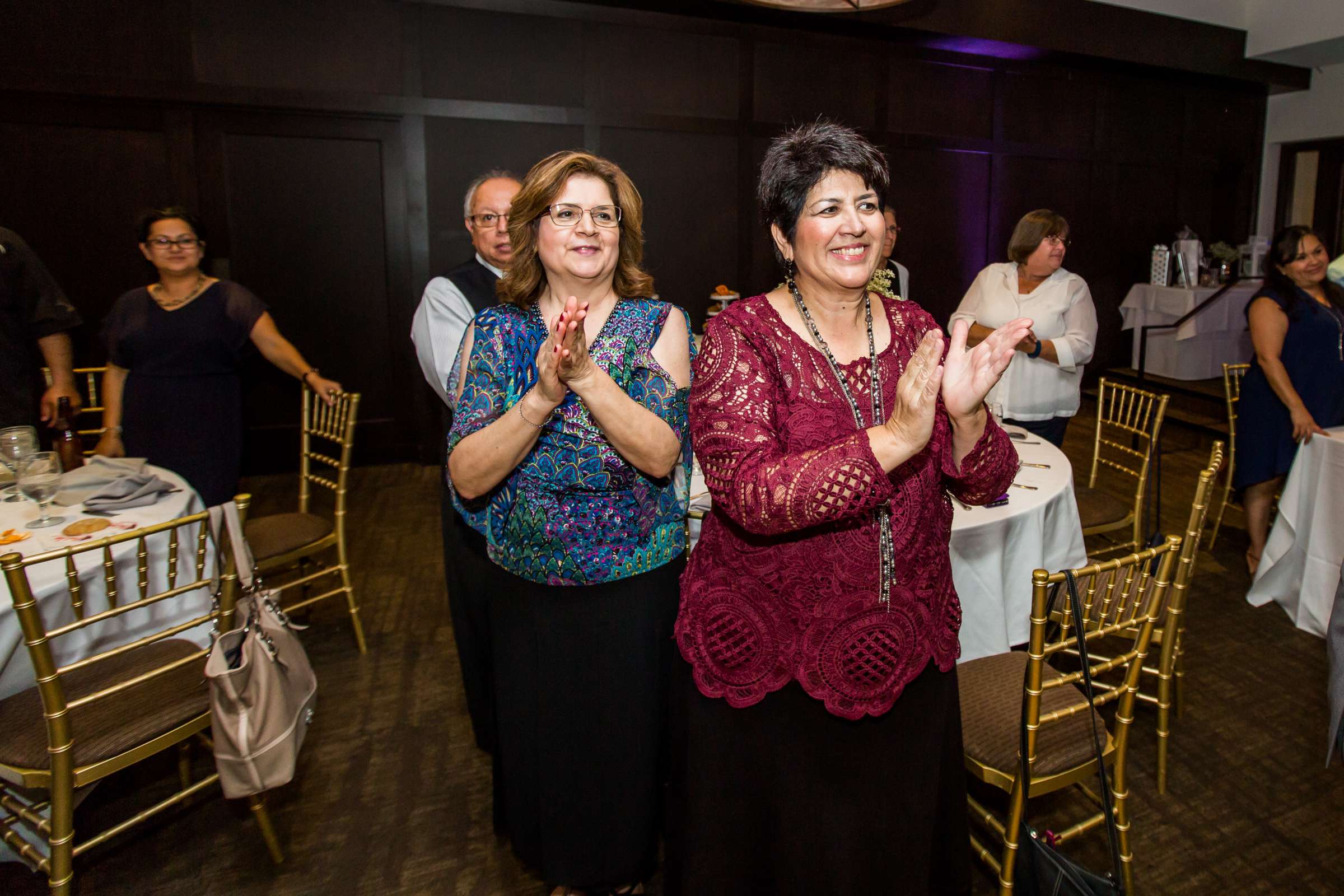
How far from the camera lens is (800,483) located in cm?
117

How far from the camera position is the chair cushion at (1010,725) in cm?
175

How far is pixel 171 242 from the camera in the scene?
302 centimetres

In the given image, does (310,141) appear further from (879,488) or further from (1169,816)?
(1169,816)

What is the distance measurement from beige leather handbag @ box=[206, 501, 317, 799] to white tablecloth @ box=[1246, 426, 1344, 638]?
3638 mm

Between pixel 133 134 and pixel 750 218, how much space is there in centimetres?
409

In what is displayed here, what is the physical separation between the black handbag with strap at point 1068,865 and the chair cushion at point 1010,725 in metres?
0.34

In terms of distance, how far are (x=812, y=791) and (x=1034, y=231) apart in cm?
285

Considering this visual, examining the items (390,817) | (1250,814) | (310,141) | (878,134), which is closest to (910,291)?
(878,134)

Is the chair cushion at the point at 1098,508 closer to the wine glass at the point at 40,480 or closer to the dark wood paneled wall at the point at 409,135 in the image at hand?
the dark wood paneled wall at the point at 409,135

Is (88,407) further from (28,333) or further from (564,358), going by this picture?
(564,358)

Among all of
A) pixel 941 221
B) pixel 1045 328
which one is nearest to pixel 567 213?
pixel 1045 328

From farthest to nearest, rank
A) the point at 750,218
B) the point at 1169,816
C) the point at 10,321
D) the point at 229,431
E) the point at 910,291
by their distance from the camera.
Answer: the point at 910,291 → the point at 750,218 → the point at 229,431 → the point at 10,321 → the point at 1169,816

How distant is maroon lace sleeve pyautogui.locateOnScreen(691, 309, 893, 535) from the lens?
3.81 feet

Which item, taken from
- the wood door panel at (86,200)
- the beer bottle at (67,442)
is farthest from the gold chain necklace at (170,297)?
the wood door panel at (86,200)
